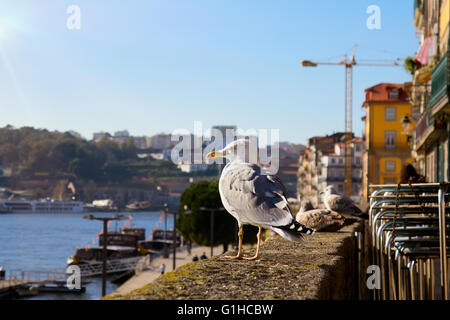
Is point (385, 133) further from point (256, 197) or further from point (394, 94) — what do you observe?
point (256, 197)

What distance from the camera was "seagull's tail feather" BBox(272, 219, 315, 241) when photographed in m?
4.91

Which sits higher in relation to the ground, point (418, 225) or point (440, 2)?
point (440, 2)

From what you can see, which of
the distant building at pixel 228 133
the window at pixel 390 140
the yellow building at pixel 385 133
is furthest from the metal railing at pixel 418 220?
the window at pixel 390 140

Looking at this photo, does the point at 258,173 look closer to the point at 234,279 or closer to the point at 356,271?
the point at 234,279

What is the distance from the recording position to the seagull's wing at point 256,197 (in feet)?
16.5

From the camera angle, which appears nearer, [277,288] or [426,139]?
[277,288]

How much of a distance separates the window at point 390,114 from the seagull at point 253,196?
7355 cm

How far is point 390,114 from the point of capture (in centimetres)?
7731

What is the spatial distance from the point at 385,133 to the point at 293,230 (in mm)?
73467

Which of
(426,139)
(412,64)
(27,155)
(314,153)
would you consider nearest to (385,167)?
(412,64)

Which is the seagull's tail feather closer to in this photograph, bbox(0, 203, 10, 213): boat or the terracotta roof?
the terracotta roof

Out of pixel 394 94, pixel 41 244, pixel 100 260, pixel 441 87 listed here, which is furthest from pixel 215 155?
pixel 41 244

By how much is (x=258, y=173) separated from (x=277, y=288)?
5.24ft
